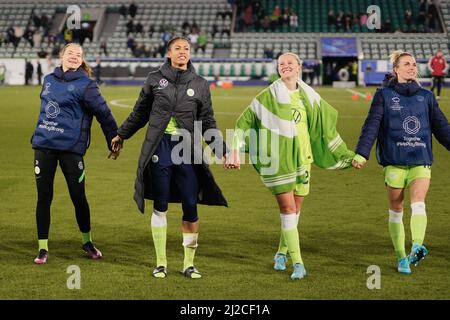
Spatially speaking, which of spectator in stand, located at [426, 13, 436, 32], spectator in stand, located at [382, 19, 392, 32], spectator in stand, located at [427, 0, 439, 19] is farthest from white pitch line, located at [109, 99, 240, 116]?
spectator in stand, located at [427, 0, 439, 19]

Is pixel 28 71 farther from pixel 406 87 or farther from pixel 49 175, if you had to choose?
pixel 406 87

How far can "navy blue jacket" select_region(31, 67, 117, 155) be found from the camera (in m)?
8.08

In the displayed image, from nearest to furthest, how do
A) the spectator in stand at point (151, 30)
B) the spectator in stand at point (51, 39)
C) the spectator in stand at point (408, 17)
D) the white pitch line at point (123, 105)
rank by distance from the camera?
the white pitch line at point (123, 105) < the spectator in stand at point (51, 39) < the spectator in stand at point (408, 17) < the spectator in stand at point (151, 30)

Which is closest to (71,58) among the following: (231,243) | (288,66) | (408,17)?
(288,66)

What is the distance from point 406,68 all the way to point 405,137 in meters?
0.59

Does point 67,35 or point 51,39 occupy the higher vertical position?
point 51,39

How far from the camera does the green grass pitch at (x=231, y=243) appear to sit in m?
7.11

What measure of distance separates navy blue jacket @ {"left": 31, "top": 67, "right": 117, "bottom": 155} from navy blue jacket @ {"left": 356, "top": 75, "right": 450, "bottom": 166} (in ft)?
7.97

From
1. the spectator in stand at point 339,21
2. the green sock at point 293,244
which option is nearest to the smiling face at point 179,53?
the green sock at point 293,244

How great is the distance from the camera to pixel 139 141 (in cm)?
1958

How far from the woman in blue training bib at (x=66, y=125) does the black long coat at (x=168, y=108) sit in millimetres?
726


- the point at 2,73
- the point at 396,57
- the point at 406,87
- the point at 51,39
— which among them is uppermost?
the point at 51,39

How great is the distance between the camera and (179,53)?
7344 mm

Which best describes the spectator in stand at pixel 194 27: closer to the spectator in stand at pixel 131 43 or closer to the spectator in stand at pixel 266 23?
the spectator in stand at pixel 131 43
